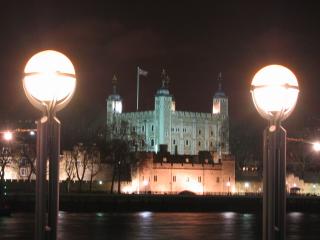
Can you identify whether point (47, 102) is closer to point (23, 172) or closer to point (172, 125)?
point (23, 172)

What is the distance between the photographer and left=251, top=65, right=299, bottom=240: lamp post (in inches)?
269

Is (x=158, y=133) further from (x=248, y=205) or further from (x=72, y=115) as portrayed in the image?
(x=248, y=205)

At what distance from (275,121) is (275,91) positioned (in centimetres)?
26

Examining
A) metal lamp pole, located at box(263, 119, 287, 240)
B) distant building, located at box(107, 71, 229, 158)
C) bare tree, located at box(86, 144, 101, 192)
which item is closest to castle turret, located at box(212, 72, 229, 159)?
distant building, located at box(107, 71, 229, 158)

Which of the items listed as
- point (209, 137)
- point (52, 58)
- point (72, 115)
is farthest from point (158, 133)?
point (52, 58)

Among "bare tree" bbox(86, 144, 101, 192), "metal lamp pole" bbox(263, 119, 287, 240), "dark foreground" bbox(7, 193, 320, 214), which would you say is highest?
"bare tree" bbox(86, 144, 101, 192)

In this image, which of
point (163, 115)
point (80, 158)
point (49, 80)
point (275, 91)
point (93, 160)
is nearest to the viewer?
point (49, 80)

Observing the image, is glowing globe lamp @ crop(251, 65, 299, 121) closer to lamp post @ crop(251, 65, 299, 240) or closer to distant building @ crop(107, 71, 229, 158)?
lamp post @ crop(251, 65, 299, 240)

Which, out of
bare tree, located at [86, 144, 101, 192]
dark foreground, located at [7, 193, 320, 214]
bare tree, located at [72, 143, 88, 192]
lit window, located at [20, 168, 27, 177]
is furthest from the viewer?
bare tree, located at [86, 144, 101, 192]

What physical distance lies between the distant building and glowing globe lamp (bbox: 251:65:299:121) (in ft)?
432

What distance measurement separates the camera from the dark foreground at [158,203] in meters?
69.9

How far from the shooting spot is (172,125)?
14450 centimetres

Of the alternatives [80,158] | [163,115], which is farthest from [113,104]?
[80,158]

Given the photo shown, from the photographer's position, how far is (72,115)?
372 ft
